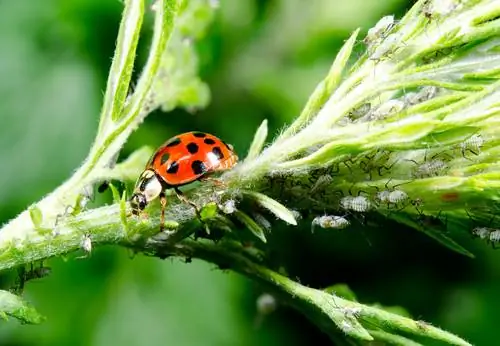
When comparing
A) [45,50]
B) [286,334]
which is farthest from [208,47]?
[286,334]

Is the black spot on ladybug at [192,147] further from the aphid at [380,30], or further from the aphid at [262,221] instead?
the aphid at [380,30]

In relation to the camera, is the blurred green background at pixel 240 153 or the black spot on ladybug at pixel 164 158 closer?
the black spot on ladybug at pixel 164 158

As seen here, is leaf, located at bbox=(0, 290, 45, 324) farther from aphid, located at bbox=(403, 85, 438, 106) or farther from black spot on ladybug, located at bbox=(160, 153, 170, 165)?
aphid, located at bbox=(403, 85, 438, 106)

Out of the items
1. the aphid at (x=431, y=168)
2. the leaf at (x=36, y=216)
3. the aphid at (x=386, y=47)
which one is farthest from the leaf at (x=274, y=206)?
the leaf at (x=36, y=216)

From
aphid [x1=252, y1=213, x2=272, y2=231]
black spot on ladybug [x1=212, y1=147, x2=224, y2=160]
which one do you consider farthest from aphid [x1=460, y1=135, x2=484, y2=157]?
black spot on ladybug [x1=212, y1=147, x2=224, y2=160]

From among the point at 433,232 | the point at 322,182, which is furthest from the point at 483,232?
the point at 322,182

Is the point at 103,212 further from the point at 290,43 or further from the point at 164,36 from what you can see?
the point at 290,43

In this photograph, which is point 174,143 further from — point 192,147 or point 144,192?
point 144,192

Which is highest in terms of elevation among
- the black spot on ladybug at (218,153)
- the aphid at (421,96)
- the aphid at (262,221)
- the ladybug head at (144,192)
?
the aphid at (421,96)
